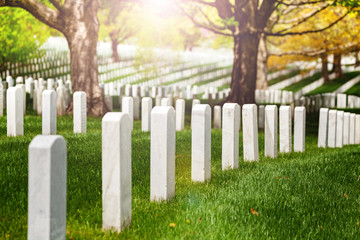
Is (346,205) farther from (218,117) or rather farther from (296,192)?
(218,117)

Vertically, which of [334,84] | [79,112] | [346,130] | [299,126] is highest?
[334,84]

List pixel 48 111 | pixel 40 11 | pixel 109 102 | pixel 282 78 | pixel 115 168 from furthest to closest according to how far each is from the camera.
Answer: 1. pixel 282 78
2. pixel 109 102
3. pixel 40 11
4. pixel 48 111
5. pixel 115 168

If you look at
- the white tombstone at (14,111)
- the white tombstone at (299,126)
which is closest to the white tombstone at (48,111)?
the white tombstone at (14,111)

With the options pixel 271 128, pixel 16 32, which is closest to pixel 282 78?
pixel 16 32

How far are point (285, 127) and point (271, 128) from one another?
693mm

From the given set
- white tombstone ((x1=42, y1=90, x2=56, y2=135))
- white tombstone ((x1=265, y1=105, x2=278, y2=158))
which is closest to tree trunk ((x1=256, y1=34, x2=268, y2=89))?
white tombstone ((x1=265, y1=105, x2=278, y2=158))

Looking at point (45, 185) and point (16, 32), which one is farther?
point (16, 32)

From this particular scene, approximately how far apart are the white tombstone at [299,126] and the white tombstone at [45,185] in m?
6.47

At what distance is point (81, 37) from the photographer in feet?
43.1

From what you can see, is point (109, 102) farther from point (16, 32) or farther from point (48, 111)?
point (16, 32)

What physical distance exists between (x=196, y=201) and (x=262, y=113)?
1096cm

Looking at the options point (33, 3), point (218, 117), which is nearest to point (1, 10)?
point (33, 3)

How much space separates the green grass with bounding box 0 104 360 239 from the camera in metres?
3.90

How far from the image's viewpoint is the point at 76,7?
13.0 m
